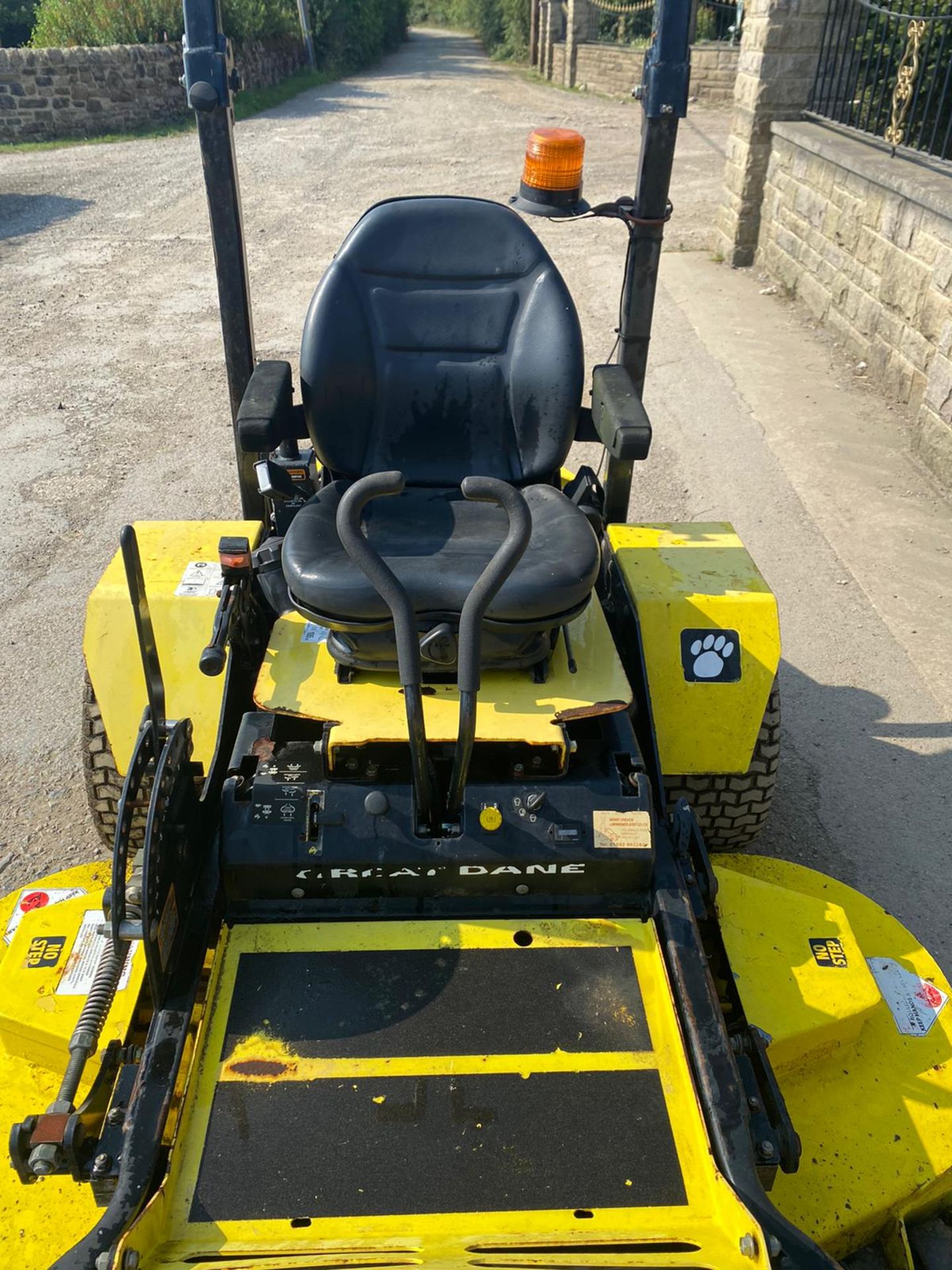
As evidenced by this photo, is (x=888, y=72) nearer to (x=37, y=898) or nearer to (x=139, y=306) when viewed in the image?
(x=139, y=306)

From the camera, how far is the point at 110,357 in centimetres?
A: 682

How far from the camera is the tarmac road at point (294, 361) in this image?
10.6ft

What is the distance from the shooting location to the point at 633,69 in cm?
1705

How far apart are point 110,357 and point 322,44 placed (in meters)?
18.3

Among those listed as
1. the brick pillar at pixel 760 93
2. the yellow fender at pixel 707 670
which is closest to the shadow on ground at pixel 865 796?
the yellow fender at pixel 707 670

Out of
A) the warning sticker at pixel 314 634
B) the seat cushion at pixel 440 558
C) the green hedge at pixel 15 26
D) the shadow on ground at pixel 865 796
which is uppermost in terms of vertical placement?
the green hedge at pixel 15 26

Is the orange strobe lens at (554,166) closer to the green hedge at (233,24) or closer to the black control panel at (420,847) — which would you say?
the black control panel at (420,847)

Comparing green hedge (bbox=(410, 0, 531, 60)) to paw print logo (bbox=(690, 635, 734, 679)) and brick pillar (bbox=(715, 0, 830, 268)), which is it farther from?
paw print logo (bbox=(690, 635, 734, 679))

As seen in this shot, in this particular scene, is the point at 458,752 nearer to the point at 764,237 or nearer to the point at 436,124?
the point at 764,237

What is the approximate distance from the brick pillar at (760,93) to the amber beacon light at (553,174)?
5861 mm

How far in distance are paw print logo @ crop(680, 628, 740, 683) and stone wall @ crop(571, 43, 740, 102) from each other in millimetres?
13506

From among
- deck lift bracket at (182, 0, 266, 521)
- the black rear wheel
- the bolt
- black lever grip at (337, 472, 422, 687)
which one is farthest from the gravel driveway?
the bolt

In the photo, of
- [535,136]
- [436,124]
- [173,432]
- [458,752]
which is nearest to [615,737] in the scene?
[458,752]

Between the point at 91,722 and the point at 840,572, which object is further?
the point at 840,572
